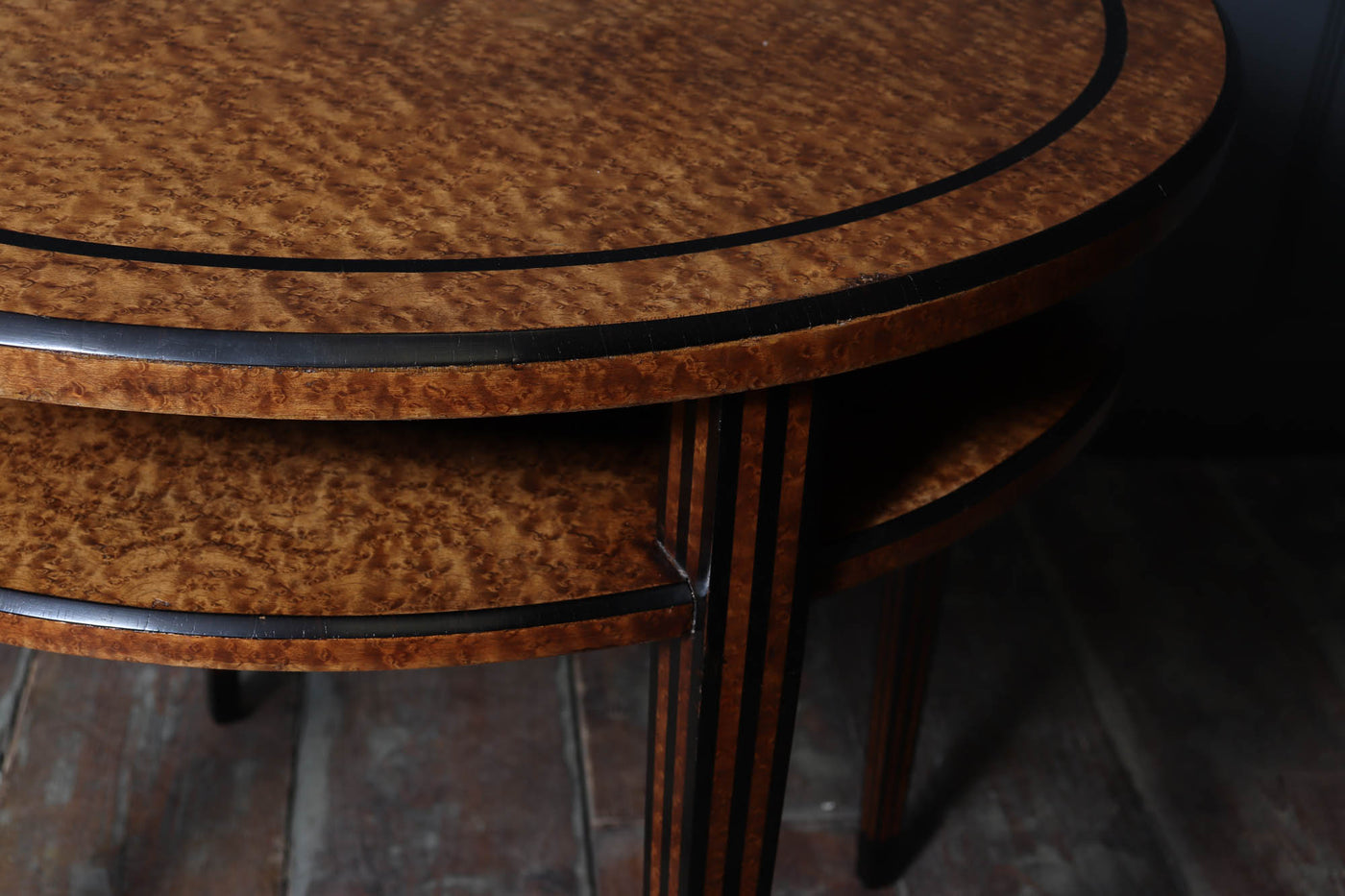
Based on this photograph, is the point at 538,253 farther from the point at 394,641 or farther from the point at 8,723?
the point at 8,723

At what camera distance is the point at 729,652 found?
721 millimetres

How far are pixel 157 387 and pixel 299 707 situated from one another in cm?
87

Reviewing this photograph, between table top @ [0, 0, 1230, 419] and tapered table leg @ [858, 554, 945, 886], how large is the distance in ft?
1.23

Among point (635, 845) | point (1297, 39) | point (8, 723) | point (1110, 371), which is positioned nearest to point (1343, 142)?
point (1297, 39)

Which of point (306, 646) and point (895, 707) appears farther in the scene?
point (895, 707)

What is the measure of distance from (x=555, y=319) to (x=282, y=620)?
0.69 ft

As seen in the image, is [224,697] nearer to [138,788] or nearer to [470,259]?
[138,788]

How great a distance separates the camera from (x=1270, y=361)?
1674 millimetres

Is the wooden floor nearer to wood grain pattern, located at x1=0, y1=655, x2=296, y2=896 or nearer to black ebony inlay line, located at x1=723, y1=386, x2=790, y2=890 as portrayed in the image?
wood grain pattern, located at x1=0, y1=655, x2=296, y2=896

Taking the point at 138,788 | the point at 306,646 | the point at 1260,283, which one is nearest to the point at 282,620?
the point at 306,646

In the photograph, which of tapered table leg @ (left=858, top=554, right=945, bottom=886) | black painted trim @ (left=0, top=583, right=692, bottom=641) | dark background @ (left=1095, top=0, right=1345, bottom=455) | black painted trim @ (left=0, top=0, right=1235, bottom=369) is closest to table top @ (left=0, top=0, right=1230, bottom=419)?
black painted trim @ (left=0, top=0, right=1235, bottom=369)

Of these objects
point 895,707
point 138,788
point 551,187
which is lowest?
point 138,788

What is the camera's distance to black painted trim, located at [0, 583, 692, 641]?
0.66 metres

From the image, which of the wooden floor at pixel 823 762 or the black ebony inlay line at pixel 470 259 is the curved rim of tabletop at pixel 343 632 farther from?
the wooden floor at pixel 823 762
